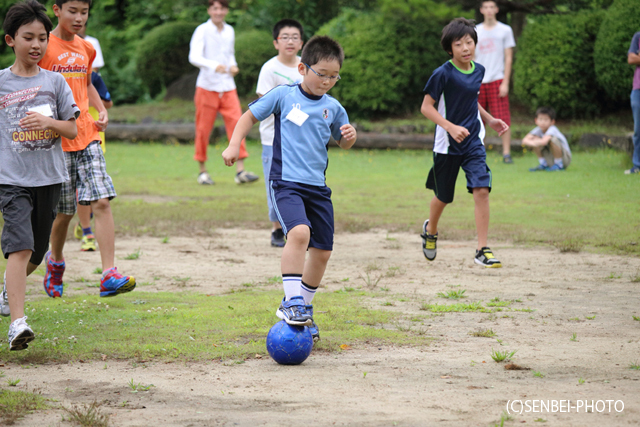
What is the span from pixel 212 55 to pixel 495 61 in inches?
190

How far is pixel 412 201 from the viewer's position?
10.2 m

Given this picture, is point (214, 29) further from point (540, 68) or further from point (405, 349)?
point (405, 349)

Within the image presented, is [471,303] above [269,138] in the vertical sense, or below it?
below

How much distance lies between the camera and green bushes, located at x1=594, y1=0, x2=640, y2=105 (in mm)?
14062

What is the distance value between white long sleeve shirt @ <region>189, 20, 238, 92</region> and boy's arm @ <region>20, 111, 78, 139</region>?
7.14 meters

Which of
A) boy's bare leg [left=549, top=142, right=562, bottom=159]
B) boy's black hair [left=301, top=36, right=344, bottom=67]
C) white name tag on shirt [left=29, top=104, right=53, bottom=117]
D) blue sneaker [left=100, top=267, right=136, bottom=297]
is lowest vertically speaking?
boy's bare leg [left=549, top=142, right=562, bottom=159]

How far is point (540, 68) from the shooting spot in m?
15.6

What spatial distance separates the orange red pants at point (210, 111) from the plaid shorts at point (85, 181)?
634 centimetres

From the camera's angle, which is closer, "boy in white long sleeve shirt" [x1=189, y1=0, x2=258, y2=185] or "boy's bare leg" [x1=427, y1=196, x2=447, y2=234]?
"boy's bare leg" [x1=427, y1=196, x2=447, y2=234]

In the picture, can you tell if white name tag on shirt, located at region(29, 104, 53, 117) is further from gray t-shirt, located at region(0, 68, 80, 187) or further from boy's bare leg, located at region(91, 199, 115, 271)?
boy's bare leg, located at region(91, 199, 115, 271)

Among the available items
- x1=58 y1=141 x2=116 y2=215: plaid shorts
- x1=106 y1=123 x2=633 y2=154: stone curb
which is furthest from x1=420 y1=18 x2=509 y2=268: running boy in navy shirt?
x1=106 y1=123 x2=633 y2=154: stone curb

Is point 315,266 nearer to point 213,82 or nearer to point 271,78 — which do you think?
point 271,78

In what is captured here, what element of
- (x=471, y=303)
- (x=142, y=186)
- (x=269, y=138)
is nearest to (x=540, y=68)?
(x=142, y=186)

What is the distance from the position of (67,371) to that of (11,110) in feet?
5.44
